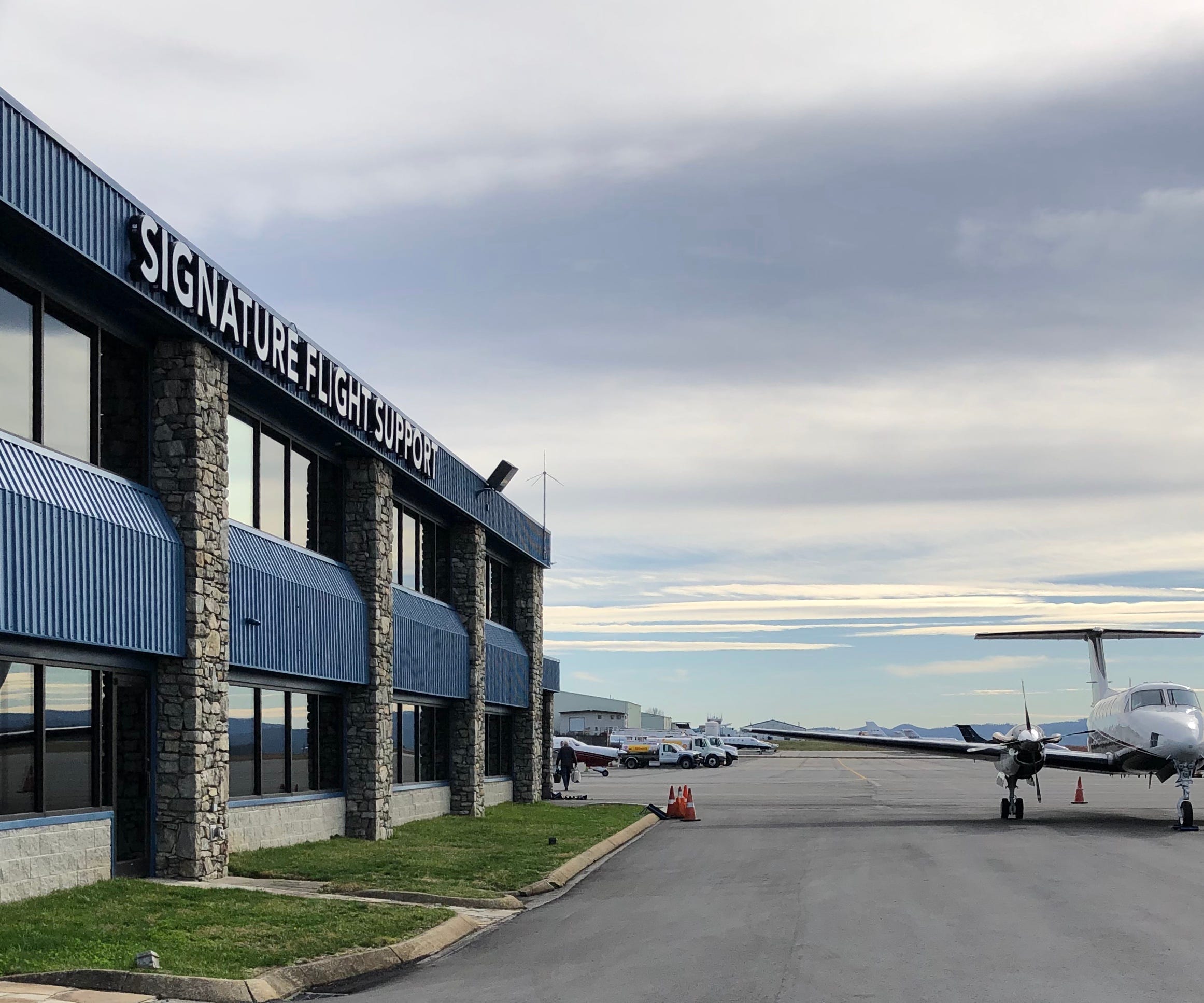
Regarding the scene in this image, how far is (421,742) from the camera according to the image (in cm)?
3148

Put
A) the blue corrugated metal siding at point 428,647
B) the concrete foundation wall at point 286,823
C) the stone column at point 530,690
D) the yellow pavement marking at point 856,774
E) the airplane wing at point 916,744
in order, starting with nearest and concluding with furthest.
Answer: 1. the concrete foundation wall at point 286,823
2. the blue corrugated metal siding at point 428,647
3. the airplane wing at point 916,744
4. the stone column at point 530,690
5. the yellow pavement marking at point 856,774

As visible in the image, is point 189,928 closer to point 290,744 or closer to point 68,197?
point 68,197

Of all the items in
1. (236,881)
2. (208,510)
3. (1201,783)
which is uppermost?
(208,510)

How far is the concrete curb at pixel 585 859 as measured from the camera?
1868 cm

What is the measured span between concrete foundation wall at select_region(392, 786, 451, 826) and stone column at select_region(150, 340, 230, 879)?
9505 mm

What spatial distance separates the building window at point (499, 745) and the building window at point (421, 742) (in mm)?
5182

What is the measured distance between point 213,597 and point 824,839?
13757 millimetres

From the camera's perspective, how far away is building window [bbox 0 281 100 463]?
15461 millimetres

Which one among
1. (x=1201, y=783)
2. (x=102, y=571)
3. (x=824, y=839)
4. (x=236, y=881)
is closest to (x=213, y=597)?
(x=102, y=571)

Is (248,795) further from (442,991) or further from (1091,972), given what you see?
(1091,972)

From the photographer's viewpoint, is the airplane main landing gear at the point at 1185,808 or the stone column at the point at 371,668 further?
the airplane main landing gear at the point at 1185,808

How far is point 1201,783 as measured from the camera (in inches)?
2552

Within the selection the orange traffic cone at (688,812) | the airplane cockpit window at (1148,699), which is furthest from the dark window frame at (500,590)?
the airplane cockpit window at (1148,699)
